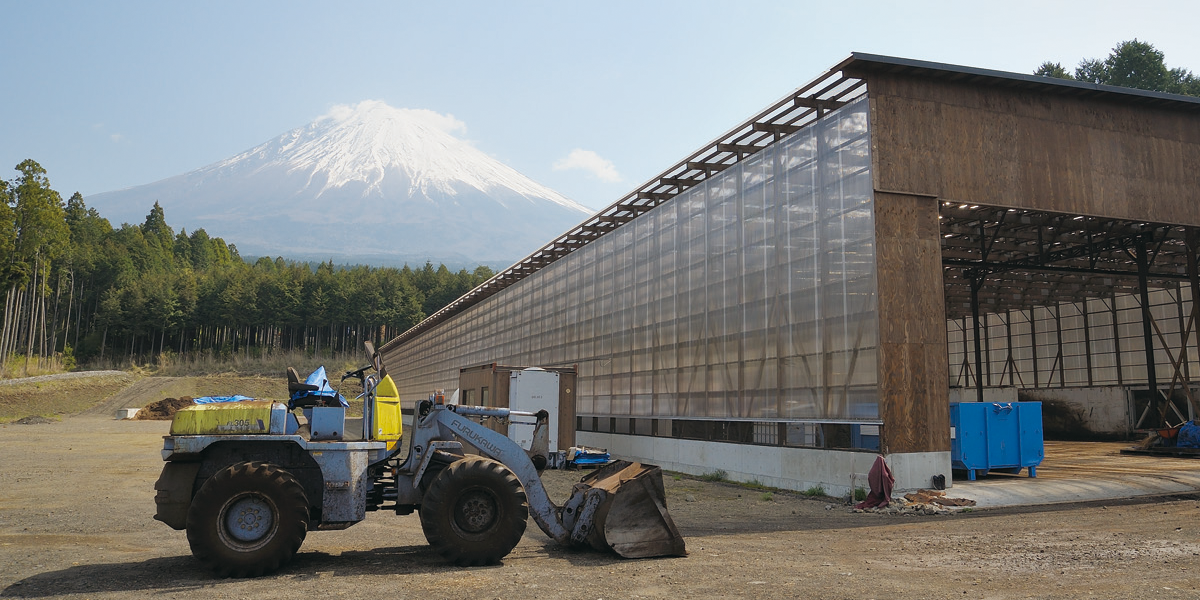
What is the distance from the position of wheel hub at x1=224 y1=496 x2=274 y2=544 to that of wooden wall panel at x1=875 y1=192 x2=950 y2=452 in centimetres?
1193

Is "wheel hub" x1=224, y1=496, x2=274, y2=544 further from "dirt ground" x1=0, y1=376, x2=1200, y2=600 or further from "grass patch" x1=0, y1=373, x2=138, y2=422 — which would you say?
"grass patch" x1=0, y1=373, x2=138, y2=422

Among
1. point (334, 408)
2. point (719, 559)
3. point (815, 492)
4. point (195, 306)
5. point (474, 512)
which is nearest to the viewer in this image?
point (474, 512)

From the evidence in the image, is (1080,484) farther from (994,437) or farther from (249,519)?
(249,519)

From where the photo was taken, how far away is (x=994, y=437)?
18.3 meters

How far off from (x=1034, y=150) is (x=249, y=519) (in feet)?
60.7

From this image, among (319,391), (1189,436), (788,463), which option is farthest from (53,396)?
(1189,436)

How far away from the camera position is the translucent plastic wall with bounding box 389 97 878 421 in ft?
56.5

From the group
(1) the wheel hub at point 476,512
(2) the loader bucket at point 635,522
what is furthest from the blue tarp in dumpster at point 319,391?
(2) the loader bucket at point 635,522

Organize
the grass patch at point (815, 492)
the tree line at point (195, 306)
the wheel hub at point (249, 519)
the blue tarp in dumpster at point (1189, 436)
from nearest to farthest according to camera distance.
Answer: the wheel hub at point (249, 519) → the grass patch at point (815, 492) → the blue tarp in dumpster at point (1189, 436) → the tree line at point (195, 306)

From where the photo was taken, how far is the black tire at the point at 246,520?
8.30 metres

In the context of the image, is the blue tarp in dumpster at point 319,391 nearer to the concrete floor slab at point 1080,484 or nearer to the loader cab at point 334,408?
the loader cab at point 334,408

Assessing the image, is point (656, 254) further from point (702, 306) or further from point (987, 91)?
point (987, 91)

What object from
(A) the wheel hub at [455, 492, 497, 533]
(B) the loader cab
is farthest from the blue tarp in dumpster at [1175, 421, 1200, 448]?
(B) the loader cab

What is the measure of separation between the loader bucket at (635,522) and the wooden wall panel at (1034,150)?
1009cm
